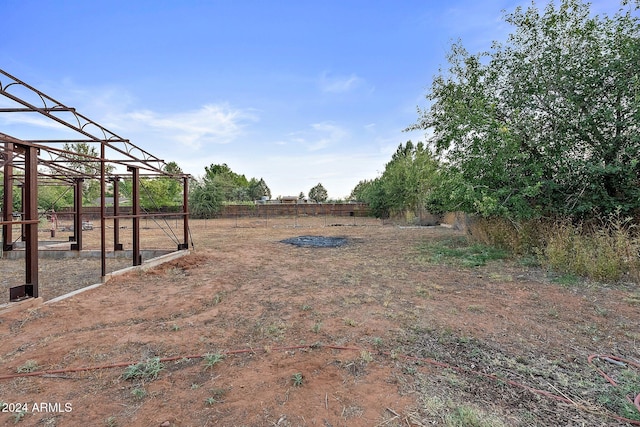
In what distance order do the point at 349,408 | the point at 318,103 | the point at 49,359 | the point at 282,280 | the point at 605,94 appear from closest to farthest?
the point at 349,408
the point at 49,359
the point at 282,280
the point at 605,94
the point at 318,103

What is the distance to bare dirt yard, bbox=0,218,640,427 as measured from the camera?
1.84m

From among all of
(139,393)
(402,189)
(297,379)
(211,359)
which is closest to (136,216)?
(211,359)

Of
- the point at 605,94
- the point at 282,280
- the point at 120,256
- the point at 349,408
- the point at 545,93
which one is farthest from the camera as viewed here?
the point at 120,256

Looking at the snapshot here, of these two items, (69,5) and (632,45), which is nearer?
(632,45)

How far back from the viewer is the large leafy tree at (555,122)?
560 centimetres

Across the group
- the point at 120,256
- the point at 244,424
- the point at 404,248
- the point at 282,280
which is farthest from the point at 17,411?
the point at 404,248

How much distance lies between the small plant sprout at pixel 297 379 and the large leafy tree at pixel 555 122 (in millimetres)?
4959

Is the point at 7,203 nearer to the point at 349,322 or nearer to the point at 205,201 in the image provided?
the point at 349,322

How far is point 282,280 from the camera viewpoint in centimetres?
530

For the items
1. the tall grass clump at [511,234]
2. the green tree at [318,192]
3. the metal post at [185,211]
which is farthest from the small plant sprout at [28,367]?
the green tree at [318,192]

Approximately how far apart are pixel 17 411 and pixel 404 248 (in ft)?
27.1

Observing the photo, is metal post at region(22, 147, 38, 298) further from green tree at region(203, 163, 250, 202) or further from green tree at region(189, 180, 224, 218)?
green tree at region(203, 163, 250, 202)

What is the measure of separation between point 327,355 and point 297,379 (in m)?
0.47

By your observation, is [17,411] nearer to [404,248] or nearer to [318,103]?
[404,248]
